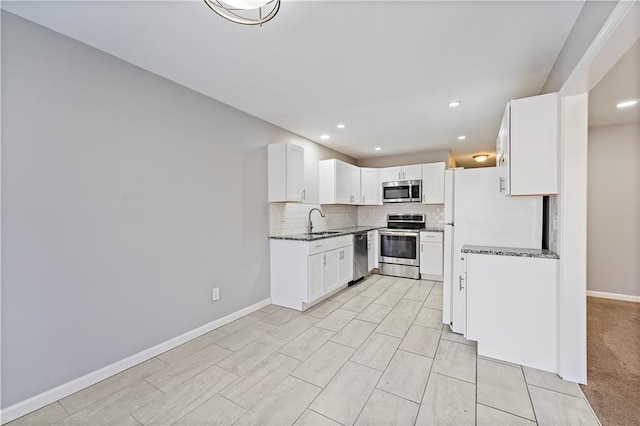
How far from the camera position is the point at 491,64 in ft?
7.36

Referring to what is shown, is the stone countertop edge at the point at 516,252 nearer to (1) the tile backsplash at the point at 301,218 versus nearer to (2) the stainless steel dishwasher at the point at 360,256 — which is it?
(2) the stainless steel dishwasher at the point at 360,256

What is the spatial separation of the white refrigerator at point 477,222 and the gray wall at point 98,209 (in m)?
2.43

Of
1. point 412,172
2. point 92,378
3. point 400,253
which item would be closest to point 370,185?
point 412,172

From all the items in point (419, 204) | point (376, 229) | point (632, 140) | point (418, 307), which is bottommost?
point (418, 307)

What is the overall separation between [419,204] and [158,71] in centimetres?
482

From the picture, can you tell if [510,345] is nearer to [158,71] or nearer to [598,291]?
[598,291]

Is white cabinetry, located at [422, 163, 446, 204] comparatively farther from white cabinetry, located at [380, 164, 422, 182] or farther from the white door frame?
the white door frame

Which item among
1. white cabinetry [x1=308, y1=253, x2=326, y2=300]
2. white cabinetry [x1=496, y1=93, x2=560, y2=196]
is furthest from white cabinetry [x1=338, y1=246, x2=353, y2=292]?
white cabinetry [x1=496, y1=93, x2=560, y2=196]

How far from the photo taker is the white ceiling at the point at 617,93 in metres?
2.25

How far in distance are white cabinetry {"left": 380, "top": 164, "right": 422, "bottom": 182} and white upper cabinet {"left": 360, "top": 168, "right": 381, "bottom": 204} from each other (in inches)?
5.7

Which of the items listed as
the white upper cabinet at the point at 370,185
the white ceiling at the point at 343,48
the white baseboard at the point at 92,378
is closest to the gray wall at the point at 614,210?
the white ceiling at the point at 343,48

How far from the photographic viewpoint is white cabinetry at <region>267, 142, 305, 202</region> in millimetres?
3551

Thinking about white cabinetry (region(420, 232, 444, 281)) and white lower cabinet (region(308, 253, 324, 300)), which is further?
white cabinetry (region(420, 232, 444, 281))

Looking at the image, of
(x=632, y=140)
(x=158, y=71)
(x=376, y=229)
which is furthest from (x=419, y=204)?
(x=158, y=71)
